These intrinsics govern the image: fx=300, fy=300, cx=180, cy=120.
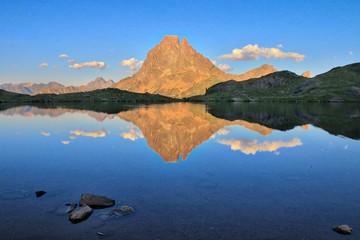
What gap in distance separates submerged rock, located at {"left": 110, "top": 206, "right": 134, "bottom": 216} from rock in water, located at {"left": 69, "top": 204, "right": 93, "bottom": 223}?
5.68ft

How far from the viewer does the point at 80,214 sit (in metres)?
21.8

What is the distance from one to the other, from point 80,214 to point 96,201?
2.47 meters

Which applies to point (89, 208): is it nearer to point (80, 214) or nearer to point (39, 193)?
point (80, 214)

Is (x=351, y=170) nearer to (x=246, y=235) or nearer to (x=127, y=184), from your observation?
(x=246, y=235)

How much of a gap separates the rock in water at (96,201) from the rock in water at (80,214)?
1016mm

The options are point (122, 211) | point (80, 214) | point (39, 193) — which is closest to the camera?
point (80, 214)

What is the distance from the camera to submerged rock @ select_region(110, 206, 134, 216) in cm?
2238

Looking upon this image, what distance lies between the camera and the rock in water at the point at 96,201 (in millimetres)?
23859

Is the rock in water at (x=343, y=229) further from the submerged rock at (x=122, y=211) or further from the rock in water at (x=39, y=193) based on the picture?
the rock in water at (x=39, y=193)

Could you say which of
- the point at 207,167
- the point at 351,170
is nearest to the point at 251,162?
the point at 207,167

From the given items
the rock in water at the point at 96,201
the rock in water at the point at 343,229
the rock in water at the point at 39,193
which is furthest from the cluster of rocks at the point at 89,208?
the rock in water at the point at 343,229

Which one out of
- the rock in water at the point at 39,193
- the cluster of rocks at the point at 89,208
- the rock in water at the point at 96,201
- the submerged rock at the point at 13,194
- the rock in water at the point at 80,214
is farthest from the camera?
the rock in water at the point at 39,193

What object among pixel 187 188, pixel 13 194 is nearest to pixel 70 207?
pixel 13 194

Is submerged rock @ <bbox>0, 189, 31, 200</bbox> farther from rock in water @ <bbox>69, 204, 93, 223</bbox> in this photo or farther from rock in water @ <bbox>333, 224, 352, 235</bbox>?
rock in water @ <bbox>333, 224, 352, 235</bbox>
